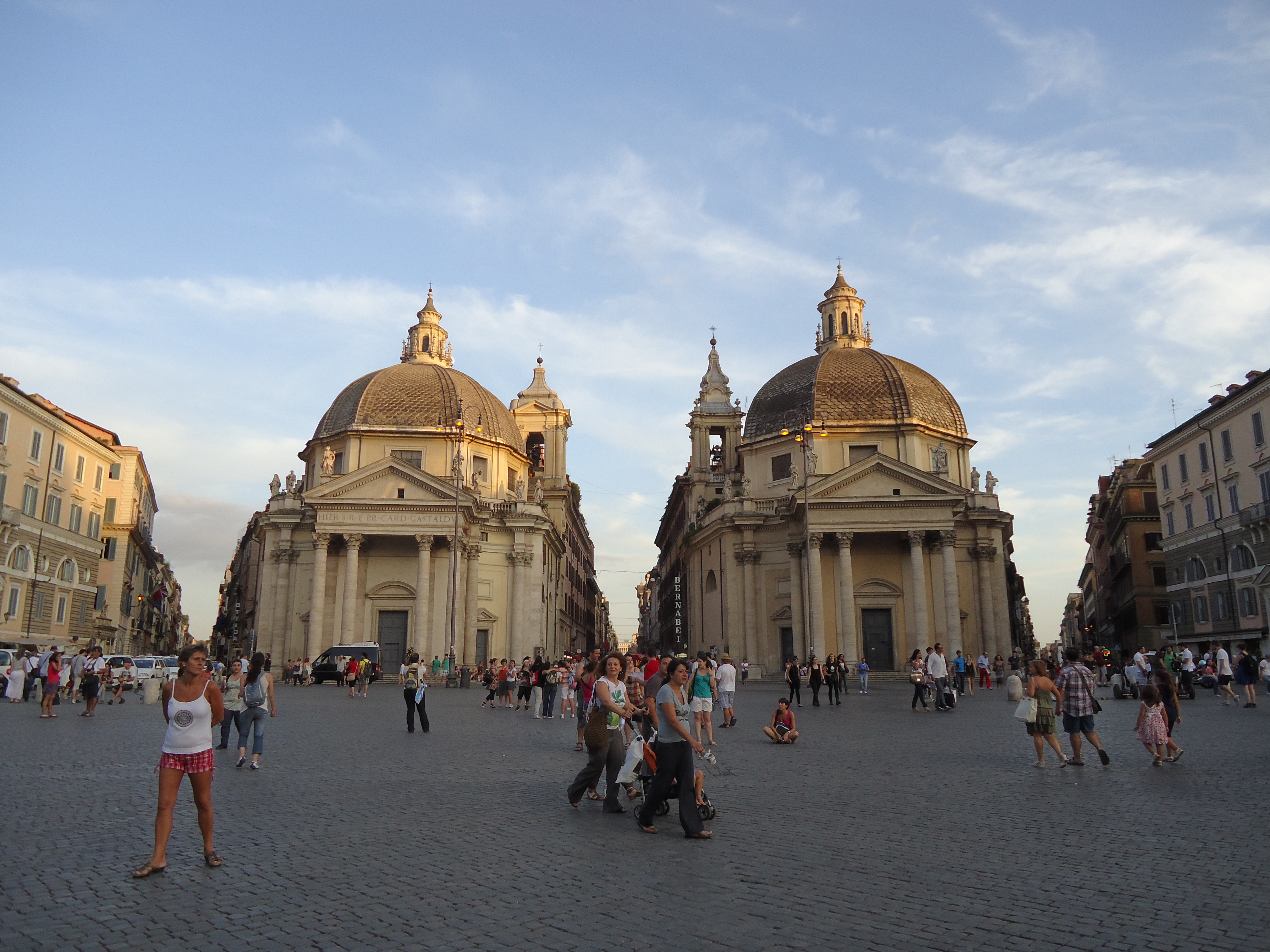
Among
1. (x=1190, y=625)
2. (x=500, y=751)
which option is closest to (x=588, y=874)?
(x=500, y=751)

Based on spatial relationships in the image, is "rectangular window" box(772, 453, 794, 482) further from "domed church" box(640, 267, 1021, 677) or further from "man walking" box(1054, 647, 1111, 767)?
"man walking" box(1054, 647, 1111, 767)

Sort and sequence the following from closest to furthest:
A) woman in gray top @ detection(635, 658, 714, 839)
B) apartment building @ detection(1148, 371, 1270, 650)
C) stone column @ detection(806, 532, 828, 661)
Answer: woman in gray top @ detection(635, 658, 714, 839) < apartment building @ detection(1148, 371, 1270, 650) < stone column @ detection(806, 532, 828, 661)

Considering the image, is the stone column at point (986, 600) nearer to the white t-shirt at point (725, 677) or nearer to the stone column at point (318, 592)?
the white t-shirt at point (725, 677)

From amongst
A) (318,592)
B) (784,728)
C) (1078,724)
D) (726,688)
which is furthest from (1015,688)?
(318,592)

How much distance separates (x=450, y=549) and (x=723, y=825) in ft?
144

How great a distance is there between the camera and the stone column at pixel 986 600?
50.8 meters

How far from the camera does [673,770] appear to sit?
9.18m

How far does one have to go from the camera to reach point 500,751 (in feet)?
54.3

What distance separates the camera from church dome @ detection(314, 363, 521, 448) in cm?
5647

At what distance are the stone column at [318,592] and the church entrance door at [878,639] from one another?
27.5 m

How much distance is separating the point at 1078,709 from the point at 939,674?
12093mm

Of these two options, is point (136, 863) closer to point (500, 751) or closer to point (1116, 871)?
point (1116, 871)

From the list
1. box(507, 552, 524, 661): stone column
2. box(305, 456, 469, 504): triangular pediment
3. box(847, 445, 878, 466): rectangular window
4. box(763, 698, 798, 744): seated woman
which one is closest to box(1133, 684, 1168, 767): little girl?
box(763, 698, 798, 744): seated woman

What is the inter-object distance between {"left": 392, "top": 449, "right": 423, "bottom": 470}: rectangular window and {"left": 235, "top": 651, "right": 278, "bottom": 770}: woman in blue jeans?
41.6 m
